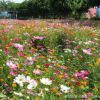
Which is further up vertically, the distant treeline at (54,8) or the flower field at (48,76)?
the flower field at (48,76)

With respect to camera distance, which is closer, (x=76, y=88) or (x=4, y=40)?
(x=76, y=88)

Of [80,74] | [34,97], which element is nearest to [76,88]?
[80,74]

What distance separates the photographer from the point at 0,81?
4461 mm

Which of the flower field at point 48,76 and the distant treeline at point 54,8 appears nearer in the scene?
the flower field at point 48,76

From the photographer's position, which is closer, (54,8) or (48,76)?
(48,76)

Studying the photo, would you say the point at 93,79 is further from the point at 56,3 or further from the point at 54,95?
the point at 56,3

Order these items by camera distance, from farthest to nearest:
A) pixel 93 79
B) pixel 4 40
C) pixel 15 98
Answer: pixel 4 40 → pixel 93 79 → pixel 15 98

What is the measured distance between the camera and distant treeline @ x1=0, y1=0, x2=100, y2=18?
42.9 m

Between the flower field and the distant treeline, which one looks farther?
the distant treeline

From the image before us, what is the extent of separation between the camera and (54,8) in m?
43.6

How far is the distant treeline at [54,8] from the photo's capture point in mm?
42875

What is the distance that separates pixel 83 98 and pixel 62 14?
A: 41.7 m

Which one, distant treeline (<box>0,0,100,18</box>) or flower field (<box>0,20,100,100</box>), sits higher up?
flower field (<box>0,20,100,100</box>)

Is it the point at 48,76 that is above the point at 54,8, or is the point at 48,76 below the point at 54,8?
above
